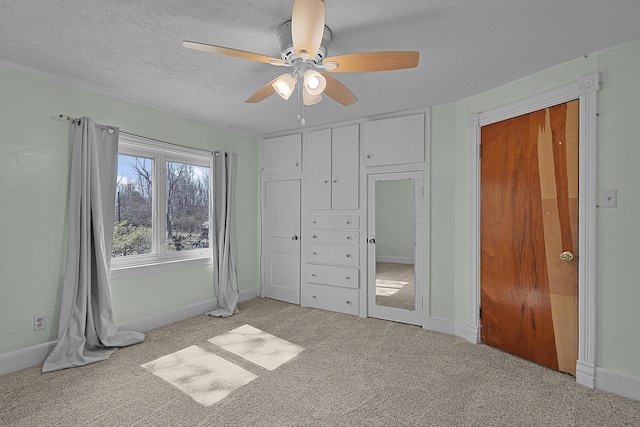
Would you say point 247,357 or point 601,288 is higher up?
point 601,288

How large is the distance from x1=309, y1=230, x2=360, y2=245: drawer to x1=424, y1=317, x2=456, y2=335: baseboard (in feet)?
3.84

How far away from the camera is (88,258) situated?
2.77 meters

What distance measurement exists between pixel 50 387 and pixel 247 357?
1.35 metres

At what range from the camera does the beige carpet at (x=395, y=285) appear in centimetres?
362

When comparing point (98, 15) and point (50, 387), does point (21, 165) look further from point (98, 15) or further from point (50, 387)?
point (50, 387)

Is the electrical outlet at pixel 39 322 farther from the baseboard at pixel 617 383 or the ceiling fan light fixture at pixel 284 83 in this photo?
the baseboard at pixel 617 383

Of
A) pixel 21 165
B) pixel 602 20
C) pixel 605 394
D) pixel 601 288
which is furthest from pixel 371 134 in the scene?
pixel 21 165

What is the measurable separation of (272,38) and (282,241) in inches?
116

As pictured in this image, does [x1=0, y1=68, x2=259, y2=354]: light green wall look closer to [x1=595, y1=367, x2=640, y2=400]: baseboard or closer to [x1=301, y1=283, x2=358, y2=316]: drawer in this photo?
[x1=301, y1=283, x2=358, y2=316]: drawer

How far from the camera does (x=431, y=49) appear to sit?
2252mm

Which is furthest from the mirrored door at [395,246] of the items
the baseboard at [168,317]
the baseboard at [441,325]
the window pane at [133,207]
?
the window pane at [133,207]

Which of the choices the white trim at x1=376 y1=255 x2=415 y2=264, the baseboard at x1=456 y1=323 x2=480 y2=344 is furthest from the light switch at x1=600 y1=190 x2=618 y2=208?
the white trim at x1=376 y1=255 x2=415 y2=264

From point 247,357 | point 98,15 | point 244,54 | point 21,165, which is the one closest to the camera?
point 244,54

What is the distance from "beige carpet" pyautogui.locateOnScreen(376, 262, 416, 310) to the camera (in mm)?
3615
